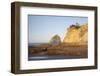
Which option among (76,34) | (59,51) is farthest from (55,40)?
(76,34)

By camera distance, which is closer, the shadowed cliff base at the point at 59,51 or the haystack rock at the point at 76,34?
the shadowed cliff base at the point at 59,51

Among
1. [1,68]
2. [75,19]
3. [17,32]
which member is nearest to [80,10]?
[75,19]

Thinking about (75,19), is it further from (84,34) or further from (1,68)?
(1,68)

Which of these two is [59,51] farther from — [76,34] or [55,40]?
[76,34]

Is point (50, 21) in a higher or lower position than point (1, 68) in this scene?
higher

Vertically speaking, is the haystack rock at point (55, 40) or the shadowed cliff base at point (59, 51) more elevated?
the haystack rock at point (55, 40)

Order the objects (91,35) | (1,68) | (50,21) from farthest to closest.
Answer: (91,35), (50,21), (1,68)

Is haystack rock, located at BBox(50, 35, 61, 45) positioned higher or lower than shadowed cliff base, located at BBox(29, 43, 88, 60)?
higher

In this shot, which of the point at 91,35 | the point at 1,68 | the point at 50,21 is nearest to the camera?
the point at 1,68
